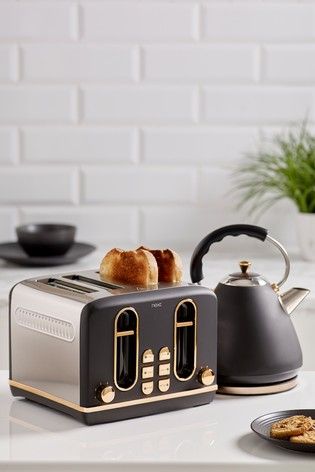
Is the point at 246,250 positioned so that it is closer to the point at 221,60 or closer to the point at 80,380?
the point at 221,60

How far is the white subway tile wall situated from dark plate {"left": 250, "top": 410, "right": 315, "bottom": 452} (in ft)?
6.10

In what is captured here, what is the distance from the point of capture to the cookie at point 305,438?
1.68m

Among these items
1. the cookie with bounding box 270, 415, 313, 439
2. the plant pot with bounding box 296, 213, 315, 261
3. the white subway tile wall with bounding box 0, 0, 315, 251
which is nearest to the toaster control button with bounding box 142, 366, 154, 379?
the cookie with bounding box 270, 415, 313, 439

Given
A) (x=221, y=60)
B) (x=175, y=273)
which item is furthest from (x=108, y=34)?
(x=175, y=273)

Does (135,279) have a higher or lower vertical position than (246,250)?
higher

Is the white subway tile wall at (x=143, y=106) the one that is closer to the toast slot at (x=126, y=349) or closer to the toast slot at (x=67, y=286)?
the toast slot at (x=67, y=286)

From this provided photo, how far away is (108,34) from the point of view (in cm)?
356

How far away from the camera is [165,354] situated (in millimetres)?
1871

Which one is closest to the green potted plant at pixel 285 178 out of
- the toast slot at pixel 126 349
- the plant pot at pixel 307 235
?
the plant pot at pixel 307 235

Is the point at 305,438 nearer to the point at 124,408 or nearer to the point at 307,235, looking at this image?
the point at 124,408

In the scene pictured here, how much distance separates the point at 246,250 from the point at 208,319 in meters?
1.77

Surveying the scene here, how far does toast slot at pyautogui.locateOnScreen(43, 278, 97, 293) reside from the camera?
1879mm

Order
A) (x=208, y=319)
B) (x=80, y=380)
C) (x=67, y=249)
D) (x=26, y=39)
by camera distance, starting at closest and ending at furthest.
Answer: (x=80, y=380) → (x=208, y=319) → (x=67, y=249) → (x=26, y=39)

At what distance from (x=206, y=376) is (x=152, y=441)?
0.72 feet
